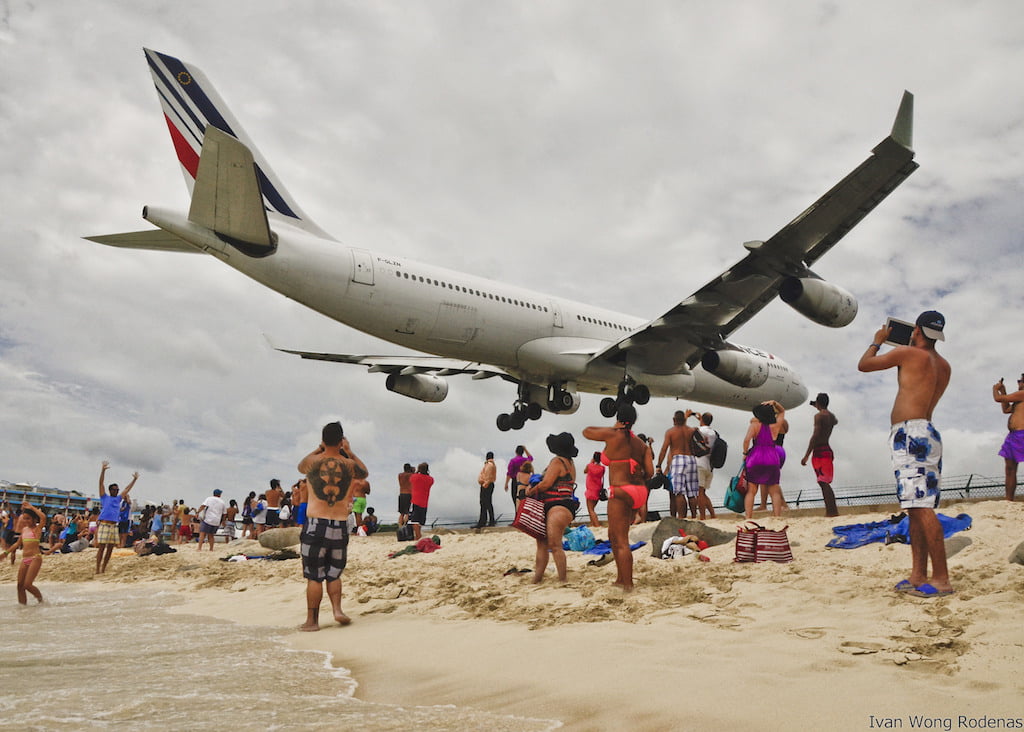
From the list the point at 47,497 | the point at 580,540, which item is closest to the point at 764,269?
the point at 580,540

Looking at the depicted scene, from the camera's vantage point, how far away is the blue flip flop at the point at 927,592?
5062mm

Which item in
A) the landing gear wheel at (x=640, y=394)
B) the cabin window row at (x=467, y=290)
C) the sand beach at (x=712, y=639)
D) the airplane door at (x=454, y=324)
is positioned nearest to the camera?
the sand beach at (x=712, y=639)

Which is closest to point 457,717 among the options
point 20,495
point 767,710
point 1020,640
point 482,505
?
point 767,710

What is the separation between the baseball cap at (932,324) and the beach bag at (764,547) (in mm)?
2461

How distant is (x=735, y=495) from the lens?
408 inches

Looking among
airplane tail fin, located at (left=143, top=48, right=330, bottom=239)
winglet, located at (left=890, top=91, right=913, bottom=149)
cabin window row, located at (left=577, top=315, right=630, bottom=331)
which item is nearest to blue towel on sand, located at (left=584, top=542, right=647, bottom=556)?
winglet, located at (left=890, top=91, right=913, bottom=149)

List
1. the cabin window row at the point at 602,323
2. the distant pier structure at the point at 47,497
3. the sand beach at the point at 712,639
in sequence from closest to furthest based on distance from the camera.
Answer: the sand beach at the point at 712,639, the cabin window row at the point at 602,323, the distant pier structure at the point at 47,497

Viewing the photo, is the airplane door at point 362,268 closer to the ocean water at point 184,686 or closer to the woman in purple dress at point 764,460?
the woman in purple dress at point 764,460

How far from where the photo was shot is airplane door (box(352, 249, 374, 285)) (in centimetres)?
1431

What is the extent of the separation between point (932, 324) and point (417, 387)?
16541 mm

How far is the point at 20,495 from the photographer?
71.5 metres

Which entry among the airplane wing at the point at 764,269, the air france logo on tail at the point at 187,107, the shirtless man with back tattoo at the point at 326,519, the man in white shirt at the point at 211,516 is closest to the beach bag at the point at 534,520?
the shirtless man with back tattoo at the point at 326,519

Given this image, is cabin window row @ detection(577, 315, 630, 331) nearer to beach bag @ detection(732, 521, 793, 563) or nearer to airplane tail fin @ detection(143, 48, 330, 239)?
airplane tail fin @ detection(143, 48, 330, 239)

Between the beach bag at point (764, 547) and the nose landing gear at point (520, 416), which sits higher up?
the nose landing gear at point (520, 416)
